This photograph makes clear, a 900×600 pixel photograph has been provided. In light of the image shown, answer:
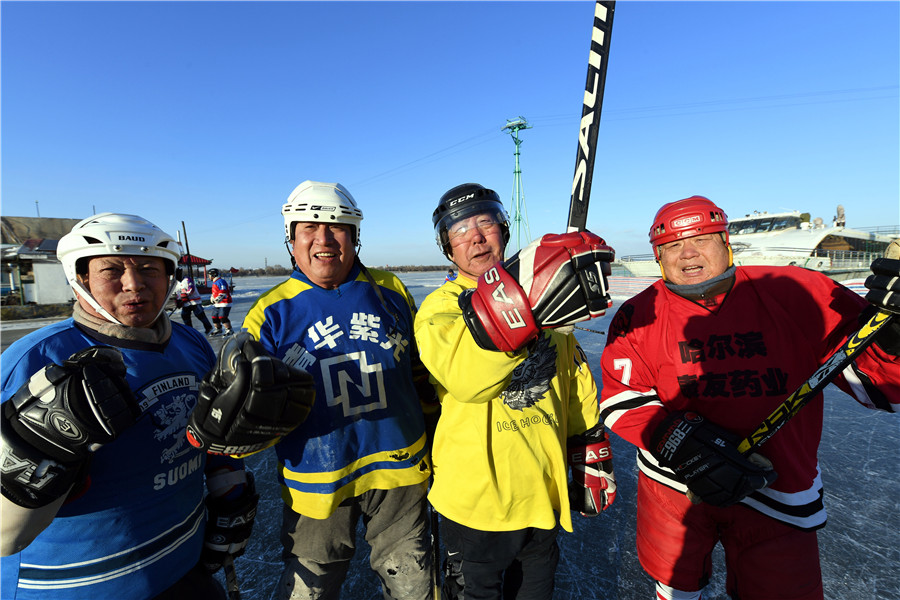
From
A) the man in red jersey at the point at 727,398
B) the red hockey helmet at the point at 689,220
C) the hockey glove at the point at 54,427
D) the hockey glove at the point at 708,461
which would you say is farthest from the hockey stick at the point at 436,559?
the red hockey helmet at the point at 689,220

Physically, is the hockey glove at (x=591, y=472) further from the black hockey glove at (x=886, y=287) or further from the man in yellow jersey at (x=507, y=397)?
the black hockey glove at (x=886, y=287)

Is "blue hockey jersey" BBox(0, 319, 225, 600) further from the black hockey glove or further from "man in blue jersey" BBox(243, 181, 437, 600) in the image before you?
the black hockey glove

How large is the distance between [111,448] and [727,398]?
2613 millimetres

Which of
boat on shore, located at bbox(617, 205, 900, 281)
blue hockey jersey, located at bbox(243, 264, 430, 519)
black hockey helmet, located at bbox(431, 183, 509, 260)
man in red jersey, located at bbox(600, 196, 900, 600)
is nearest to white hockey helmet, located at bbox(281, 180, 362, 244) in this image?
blue hockey jersey, located at bbox(243, 264, 430, 519)

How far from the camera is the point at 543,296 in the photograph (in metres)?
1.16

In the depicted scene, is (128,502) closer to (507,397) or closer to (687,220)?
(507,397)

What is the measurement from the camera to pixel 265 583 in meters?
2.36

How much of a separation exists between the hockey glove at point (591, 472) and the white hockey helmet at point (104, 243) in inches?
86.8

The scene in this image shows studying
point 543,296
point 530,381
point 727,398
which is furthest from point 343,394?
point 727,398

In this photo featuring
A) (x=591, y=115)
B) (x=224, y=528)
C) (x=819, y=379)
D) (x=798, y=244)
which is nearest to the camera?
(x=819, y=379)

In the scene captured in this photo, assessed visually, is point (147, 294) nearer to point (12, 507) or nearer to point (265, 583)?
point (12, 507)

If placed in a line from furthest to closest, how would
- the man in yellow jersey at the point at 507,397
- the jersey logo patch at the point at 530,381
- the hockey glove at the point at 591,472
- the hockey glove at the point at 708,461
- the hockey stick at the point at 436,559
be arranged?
the hockey stick at the point at 436,559 → the hockey glove at the point at 591,472 → the jersey logo patch at the point at 530,381 → the hockey glove at the point at 708,461 → the man in yellow jersey at the point at 507,397

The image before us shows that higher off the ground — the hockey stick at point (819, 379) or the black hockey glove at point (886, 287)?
the black hockey glove at point (886, 287)

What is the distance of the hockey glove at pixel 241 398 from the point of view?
1323 millimetres
